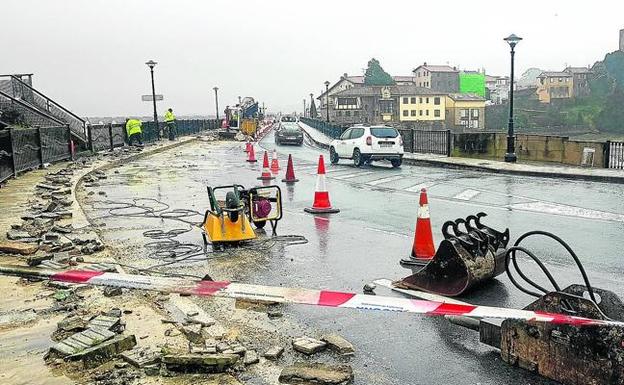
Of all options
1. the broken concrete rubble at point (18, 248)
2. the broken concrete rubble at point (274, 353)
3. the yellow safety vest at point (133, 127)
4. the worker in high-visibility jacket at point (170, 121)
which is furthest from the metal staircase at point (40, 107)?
the broken concrete rubble at point (274, 353)

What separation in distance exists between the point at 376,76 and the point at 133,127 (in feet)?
340

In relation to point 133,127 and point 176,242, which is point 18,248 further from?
point 133,127

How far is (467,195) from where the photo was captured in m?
13.7

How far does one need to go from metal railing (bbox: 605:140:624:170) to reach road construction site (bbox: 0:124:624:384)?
419 cm

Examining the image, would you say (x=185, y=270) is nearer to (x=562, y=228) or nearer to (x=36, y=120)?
(x=562, y=228)

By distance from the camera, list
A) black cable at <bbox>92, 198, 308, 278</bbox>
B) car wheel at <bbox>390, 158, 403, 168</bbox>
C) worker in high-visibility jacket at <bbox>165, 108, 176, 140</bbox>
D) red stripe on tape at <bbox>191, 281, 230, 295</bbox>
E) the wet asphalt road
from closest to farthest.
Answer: red stripe on tape at <bbox>191, 281, 230, 295</bbox>
the wet asphalt road
black cable at <bbox>92, 198, 308, 278</bbox>
car wheel at <bbox>390, 158, 403, 168</bbox>
worker in high-visibility jacket at <bbox>165, 108, 176, 140</bbox>

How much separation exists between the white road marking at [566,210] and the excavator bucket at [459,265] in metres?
5.70

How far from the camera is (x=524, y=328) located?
3959 mm

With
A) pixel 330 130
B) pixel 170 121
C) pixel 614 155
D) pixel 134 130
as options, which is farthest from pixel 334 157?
pixel 330 130

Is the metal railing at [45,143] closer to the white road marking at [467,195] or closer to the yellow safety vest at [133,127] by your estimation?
the yellow safety vest at [133,127]

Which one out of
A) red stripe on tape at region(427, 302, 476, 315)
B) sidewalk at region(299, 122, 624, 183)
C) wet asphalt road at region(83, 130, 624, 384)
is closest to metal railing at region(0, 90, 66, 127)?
wet asphalt road at region(83, 130, 624, 384)

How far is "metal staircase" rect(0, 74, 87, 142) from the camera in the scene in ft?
85.6

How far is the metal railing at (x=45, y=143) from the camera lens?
15.5 m

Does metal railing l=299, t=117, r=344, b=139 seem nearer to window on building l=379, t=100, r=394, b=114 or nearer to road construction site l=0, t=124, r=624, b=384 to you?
road construction site l=0, t=124, r=624, b=384
